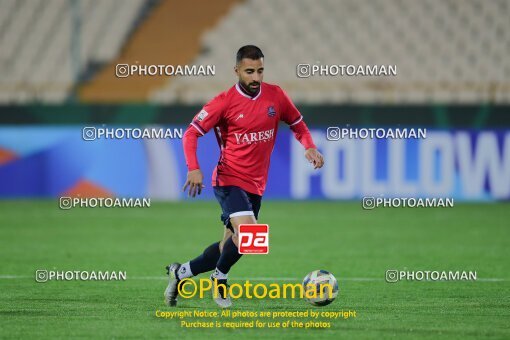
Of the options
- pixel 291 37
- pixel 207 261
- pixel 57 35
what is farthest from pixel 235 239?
pixel 57 35

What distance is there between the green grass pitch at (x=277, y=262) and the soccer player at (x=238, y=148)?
36 centimetres

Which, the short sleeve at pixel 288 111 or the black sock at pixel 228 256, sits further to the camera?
the short sleeve at pixel 288 111

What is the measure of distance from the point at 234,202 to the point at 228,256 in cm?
44

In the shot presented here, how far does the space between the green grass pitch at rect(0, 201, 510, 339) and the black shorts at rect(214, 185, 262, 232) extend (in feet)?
2.49

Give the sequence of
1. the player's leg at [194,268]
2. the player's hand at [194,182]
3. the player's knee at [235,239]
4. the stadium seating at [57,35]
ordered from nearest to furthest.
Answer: the player's hand at [194,182] < the player's knee at [235,239] < the player's leg at [194,268] < the stadium seating at [57,35]

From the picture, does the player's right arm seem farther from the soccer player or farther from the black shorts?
the black shorts

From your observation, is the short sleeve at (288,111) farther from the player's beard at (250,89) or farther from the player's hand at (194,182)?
the player's hand at (194,182)

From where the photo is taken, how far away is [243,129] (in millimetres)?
8125

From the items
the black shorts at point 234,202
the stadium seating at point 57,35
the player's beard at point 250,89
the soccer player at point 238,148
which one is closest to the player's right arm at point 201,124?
the soccer player at point 238,148

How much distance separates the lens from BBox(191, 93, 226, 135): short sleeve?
26.2 ft

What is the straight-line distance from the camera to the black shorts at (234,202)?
7.98 metres

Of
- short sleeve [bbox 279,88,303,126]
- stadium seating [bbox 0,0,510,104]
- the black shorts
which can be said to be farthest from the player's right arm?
stadium seating [bbox 0,0,510,104]

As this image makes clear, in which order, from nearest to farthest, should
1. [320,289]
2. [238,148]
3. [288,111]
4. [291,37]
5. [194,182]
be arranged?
[194,182] < [320,289] < [238,148] < [288,111] < [291,37]

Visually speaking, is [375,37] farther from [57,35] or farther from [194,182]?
[194,182]
